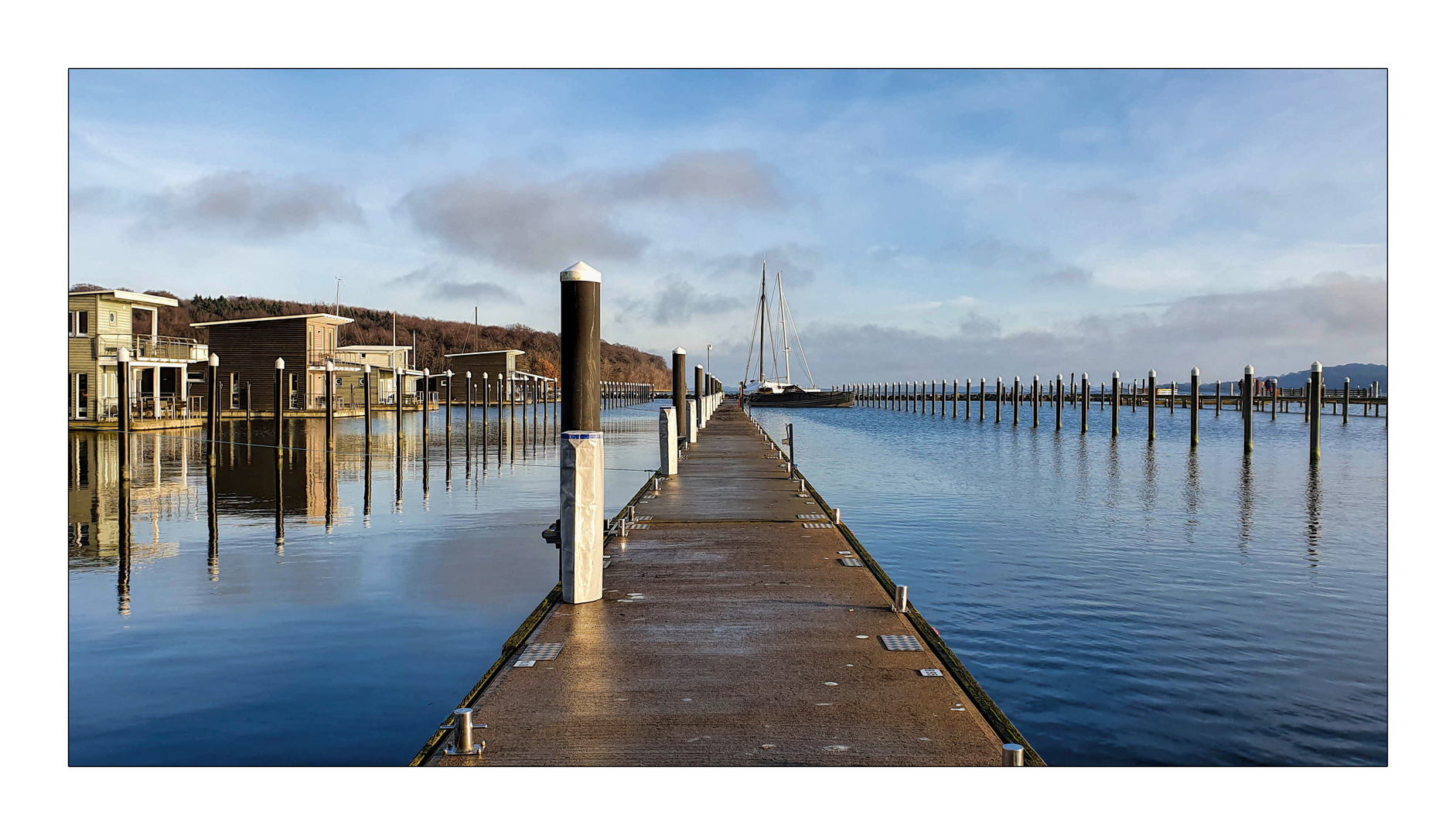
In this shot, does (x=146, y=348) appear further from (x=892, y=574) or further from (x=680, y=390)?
(x=892, y=574)

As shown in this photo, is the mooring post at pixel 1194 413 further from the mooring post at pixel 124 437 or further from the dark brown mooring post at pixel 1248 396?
the mooring post at pixel 124 437

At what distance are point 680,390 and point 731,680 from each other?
74.3 ft

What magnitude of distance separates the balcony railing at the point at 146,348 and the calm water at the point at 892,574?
57.1ft

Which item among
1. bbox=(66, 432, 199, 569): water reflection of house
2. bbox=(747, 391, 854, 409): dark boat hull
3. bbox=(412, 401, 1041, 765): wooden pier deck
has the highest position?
bbox=(747, 391, 854, 409): dark boat hull

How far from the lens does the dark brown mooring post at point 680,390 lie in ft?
84.3

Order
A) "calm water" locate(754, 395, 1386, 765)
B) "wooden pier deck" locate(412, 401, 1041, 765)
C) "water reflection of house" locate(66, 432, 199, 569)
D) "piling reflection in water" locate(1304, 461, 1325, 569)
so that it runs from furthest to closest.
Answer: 1. "piling reflection in water" locate(1304, 461, 1325, 569)
2. "water reflection of house" locate(66, 432, 199, 569)
3. "calm water" locate(754, 395, 1386, 765)
4. "wooden pier deck" locate(412, 401, 1041, 765)

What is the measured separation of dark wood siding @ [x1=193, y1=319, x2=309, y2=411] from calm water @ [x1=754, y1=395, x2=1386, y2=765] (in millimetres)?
35286

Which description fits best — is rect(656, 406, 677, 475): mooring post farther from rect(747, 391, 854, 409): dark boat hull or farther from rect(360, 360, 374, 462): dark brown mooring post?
rect(747, 391, 854, 409): dark boat hull

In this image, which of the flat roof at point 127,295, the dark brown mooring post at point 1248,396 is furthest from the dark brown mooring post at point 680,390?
the flat roof at point 127,295

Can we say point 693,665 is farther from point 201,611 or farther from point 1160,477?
point 1160,477

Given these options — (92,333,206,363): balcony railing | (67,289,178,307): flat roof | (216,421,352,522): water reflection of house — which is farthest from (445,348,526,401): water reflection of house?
(216,421,352,522): water reflection of house

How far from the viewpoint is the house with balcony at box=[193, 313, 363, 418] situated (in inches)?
1991

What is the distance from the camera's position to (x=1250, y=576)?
1191 centimetres

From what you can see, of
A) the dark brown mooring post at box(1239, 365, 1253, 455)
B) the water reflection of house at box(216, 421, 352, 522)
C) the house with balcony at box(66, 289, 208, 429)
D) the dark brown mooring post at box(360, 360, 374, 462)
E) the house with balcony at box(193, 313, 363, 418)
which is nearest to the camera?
the water reflection of house at box(216, 421, 352, 522)
